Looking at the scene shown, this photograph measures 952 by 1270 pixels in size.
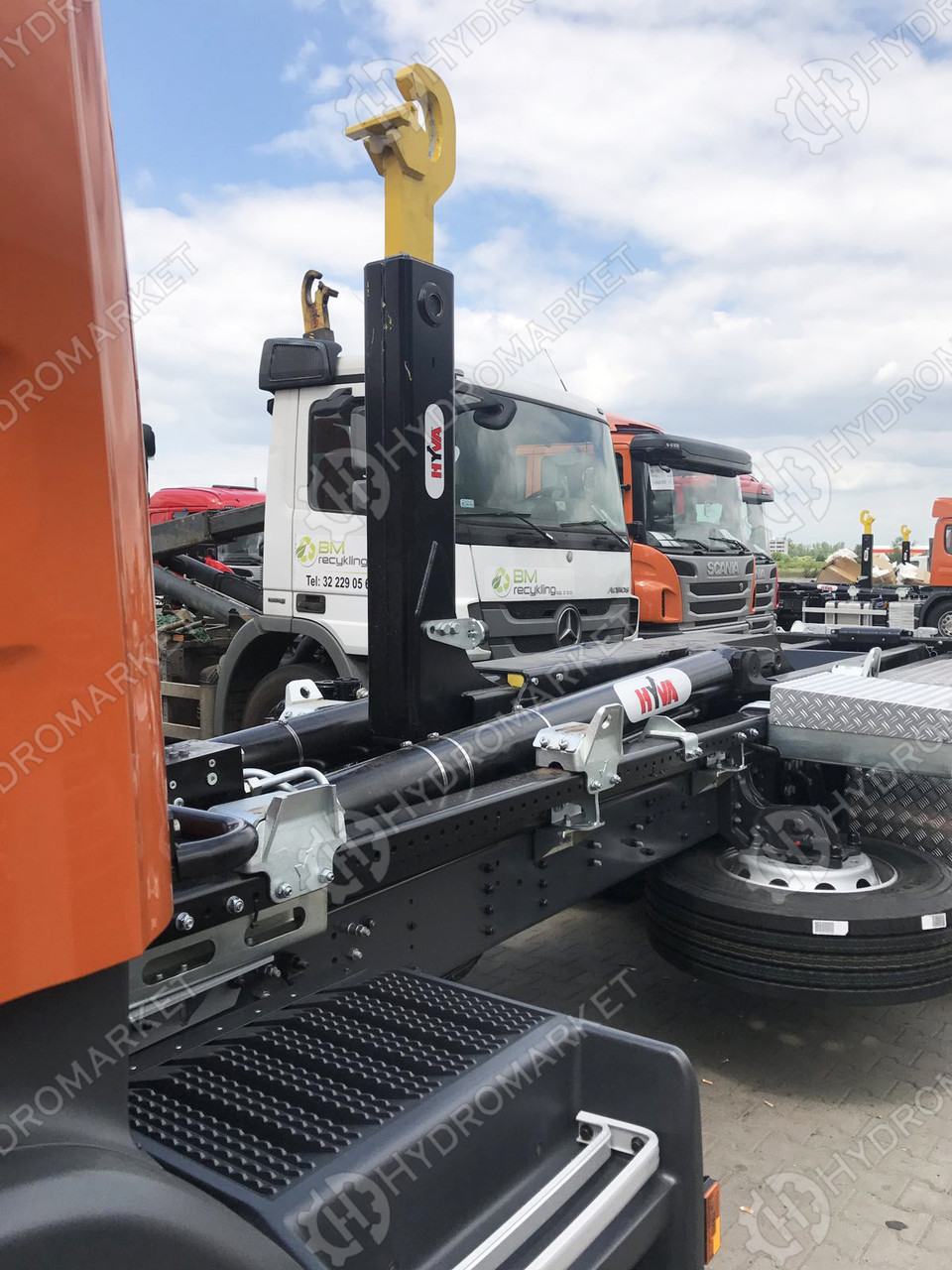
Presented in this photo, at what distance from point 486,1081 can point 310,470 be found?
14.8ft

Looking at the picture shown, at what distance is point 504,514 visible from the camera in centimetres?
563

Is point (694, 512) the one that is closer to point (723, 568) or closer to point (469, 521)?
point (723, 568)

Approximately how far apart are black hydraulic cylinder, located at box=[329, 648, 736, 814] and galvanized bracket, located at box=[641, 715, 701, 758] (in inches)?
1.7

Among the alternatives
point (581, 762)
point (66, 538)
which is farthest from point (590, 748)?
point (66, 538)

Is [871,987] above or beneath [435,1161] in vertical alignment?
beneath

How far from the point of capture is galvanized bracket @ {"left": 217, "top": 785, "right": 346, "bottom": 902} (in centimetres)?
155

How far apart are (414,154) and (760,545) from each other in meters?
10.3

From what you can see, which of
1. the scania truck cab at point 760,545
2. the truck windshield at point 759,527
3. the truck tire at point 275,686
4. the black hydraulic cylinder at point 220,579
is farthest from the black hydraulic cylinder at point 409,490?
the truck windshield at point 759,527

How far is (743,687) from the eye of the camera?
3.64 m

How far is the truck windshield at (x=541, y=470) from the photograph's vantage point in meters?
5.43

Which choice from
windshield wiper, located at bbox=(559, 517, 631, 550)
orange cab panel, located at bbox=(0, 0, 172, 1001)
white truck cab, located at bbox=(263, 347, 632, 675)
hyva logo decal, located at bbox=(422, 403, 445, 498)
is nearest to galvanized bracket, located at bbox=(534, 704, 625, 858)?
hyva logo decal, located at bbox=(422, 403, 445, 498)

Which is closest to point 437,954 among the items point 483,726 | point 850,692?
point 483,726

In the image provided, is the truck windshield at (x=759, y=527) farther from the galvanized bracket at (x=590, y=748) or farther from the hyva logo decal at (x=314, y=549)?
the galvanized bracket at (x=590, y=748)

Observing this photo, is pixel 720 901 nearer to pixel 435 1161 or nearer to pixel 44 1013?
pixel 435 1161
